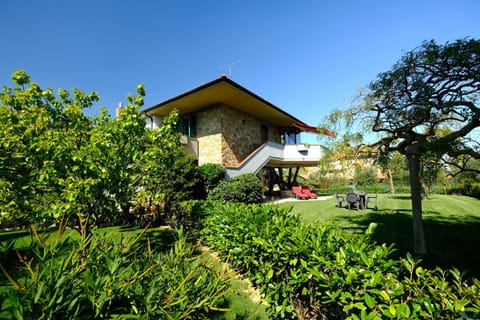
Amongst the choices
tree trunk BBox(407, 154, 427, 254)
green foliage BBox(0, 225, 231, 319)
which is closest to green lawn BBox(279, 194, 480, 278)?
tree trunk BBox(407, 154, 427, 254)

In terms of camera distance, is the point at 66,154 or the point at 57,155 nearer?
the point at 57,155

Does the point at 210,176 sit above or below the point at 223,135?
below

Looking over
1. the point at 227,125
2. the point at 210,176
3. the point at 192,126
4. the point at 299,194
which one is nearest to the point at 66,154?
the point at 210,176

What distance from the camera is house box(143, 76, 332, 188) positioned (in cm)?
1260

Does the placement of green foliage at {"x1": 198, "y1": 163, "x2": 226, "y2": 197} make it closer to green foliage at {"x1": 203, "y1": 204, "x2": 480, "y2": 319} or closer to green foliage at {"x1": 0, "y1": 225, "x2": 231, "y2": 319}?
green foliage at {"x1": 203, "y1": 204, "x2": 480, "y2": 319}

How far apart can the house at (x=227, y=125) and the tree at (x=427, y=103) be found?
734cm

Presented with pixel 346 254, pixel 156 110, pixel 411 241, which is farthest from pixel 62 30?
pixel 411 241

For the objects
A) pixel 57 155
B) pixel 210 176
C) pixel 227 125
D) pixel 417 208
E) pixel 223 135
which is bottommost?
pixel 417 208

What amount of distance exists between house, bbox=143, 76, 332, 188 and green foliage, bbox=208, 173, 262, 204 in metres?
0.94

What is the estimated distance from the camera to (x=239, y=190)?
11336 mm

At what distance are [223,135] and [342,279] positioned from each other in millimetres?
12523

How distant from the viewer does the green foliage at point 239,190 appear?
438 inches

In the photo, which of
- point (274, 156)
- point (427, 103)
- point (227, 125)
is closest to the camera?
point (427, 103)

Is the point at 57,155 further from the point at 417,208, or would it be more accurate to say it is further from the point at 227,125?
the point at 227,125
